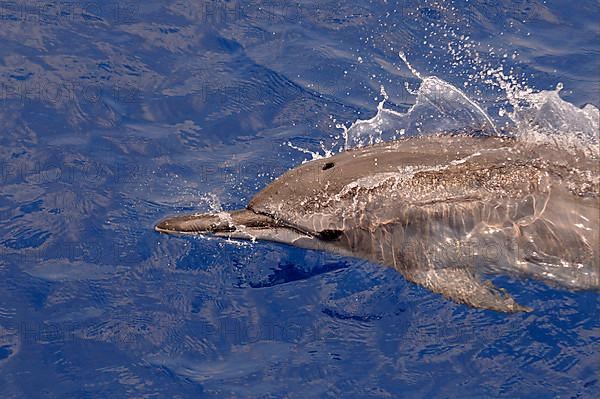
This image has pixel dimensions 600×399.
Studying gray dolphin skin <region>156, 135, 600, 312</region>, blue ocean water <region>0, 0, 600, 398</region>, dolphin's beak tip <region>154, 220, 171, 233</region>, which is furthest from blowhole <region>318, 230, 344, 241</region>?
dolphin's beak tip <region>154, 220, 171, 233</region>

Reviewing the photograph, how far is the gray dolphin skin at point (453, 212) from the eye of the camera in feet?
28.2

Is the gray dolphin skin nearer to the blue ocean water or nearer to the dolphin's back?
the dolphin's back

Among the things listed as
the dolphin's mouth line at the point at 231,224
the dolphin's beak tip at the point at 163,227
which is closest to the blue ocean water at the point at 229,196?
the dolphin's beak tip at the point at 163,227

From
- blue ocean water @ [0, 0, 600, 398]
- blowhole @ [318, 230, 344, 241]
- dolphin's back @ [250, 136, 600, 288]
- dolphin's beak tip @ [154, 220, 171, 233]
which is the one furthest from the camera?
dolphin's beak tip @ [154, 220, 171, 233]

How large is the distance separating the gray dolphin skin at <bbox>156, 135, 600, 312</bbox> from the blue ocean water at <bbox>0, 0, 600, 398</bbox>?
1.64 feet

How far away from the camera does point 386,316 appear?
30.9 feet

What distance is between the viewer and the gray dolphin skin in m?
8.60

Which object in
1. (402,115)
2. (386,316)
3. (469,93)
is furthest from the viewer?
(469,93)

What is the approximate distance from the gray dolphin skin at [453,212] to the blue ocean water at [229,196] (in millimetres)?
498

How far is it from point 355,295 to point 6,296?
4.09 metres

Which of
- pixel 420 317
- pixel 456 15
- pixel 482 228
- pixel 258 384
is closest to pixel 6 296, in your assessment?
pixel 258 384

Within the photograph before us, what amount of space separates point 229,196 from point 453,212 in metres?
3.31

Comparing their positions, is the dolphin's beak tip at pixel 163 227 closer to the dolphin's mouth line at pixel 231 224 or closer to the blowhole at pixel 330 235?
the dolphin's mouth line at pixel 231 224

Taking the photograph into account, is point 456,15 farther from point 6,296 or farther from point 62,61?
point 6,296
